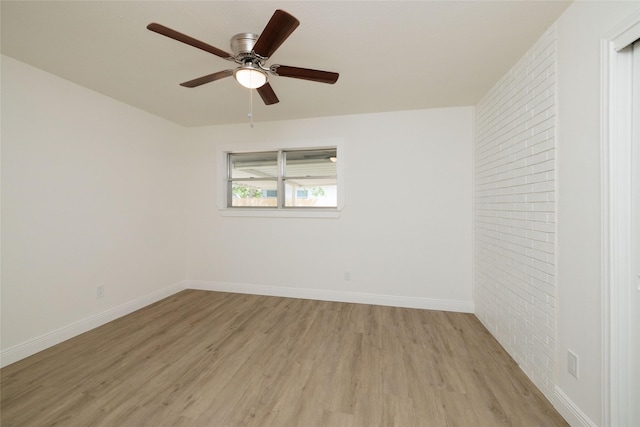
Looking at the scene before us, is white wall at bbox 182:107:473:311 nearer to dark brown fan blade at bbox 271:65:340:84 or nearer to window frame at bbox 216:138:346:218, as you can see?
window frame at bbox 216:138:346:218

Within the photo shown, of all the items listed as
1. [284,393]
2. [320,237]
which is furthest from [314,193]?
[284,393]

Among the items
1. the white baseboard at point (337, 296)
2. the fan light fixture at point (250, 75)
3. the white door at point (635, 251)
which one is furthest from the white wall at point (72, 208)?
the white door at point (635, 251)

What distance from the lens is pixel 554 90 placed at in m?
1.60

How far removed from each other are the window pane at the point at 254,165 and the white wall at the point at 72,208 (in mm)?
975

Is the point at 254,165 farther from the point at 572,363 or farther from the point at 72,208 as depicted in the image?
the point at 572,363

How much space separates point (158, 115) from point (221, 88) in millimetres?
1456

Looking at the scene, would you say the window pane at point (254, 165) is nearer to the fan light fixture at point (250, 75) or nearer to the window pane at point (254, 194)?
the window pane at point (254, 194)

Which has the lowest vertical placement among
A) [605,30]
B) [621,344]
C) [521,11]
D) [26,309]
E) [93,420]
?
[93,420]

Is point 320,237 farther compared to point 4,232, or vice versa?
point 320,237

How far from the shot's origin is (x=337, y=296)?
3.33 m

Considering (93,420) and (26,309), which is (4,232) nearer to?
(26,309)

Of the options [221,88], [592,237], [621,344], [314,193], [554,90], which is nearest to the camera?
[621,344]

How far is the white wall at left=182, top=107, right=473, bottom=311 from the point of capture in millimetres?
3027

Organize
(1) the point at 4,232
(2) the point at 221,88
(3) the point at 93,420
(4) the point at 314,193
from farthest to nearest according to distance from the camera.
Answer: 1. (4) the point at 314,193
2. (2) the point at 221,88
3. (1) the point at 4,232
4. (3) the point at 93,420
